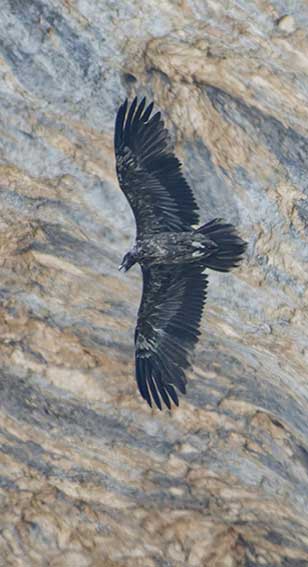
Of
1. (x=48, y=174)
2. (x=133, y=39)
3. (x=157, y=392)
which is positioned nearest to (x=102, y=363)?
(x=157, y=392)

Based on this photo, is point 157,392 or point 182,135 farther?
point 182,135

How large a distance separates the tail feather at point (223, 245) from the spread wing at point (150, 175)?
0.30 meters

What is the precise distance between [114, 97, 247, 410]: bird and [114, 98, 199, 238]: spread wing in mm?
12

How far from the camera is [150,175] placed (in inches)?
817

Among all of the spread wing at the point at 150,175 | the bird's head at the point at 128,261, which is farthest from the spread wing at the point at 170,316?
the spread wing at the point at 150,175

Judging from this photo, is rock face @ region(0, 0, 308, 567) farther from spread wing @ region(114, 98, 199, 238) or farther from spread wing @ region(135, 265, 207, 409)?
spread wing @ region(114, 98, 199, 238)

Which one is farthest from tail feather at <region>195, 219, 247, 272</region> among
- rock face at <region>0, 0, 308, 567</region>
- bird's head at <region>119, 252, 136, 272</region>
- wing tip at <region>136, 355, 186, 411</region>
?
rock face at <region>0, 0, 308, 567</region>

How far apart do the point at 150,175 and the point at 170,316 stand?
5.95 ft

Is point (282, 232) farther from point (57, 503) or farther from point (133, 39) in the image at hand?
point (57, 503)

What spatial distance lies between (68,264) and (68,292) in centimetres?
37

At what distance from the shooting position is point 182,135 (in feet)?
74.4

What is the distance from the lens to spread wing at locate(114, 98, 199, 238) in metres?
20.5

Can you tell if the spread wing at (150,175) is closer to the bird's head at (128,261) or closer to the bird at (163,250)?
the bird at (163,250)

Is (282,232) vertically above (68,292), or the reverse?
(282,232)
